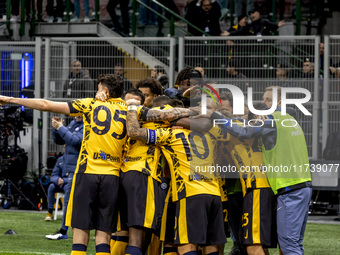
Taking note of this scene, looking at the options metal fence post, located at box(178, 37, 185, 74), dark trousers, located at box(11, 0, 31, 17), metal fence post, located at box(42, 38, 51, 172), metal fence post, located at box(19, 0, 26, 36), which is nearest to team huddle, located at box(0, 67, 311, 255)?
metal fence post, located at box(178, 37, 185, 74)

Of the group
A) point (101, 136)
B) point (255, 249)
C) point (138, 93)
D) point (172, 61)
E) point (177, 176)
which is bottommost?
point (255, 249)

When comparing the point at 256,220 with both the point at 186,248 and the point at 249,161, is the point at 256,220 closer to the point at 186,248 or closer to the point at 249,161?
the point at 249,161

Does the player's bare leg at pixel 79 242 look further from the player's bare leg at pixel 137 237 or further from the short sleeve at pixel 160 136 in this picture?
the short sleeve at pixel 160 136

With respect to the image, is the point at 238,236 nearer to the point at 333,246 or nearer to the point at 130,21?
the point at 333,246

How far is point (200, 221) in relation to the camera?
23.8 ft

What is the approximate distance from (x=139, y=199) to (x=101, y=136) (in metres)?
0.74

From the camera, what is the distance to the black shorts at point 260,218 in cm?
780

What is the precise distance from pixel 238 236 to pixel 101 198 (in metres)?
1.65

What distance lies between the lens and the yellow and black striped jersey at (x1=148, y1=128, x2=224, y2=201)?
7.40 meters

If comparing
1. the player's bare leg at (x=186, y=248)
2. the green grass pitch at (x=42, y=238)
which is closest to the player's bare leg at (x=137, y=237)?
the player's bare leg at (x=186, y=248)

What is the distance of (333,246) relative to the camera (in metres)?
11.3

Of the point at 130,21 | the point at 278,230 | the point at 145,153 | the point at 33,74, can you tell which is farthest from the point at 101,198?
the point at 130,21

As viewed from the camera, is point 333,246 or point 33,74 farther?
point 33,74

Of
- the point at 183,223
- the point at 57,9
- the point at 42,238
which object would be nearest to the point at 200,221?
the point at 183,223
